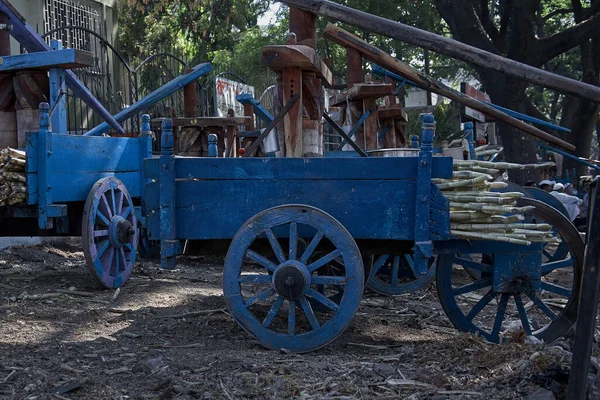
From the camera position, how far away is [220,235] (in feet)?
17.2

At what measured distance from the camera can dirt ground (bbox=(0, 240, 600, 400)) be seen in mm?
3934

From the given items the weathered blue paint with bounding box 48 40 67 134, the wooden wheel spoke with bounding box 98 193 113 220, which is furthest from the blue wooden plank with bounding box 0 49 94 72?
the wooden wheel spoke with bounding box 98 193 113 220

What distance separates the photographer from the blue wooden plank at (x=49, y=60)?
6.81 m

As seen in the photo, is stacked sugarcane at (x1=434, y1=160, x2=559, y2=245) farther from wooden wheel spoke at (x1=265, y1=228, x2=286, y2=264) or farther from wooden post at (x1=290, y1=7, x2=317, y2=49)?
wooden post at (x1=290, y1=7, x2=317, y2=49)

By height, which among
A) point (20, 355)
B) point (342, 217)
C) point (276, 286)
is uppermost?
point (342, 217)

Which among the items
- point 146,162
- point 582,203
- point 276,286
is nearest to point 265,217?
point 276,286

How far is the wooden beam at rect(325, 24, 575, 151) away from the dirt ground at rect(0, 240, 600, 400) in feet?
5.66

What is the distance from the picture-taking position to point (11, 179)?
A: 6102mm

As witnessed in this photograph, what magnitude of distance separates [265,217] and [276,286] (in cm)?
42

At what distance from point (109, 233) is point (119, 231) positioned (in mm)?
96

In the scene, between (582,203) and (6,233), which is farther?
(582,203)

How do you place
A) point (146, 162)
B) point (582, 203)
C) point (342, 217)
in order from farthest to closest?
1. point (582, 203)
2. point (146, 162)
3. point (342, 217)

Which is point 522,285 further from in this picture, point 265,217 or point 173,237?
point 173,237

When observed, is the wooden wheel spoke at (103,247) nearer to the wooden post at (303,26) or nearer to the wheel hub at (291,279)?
the wooden post at (303,26)
